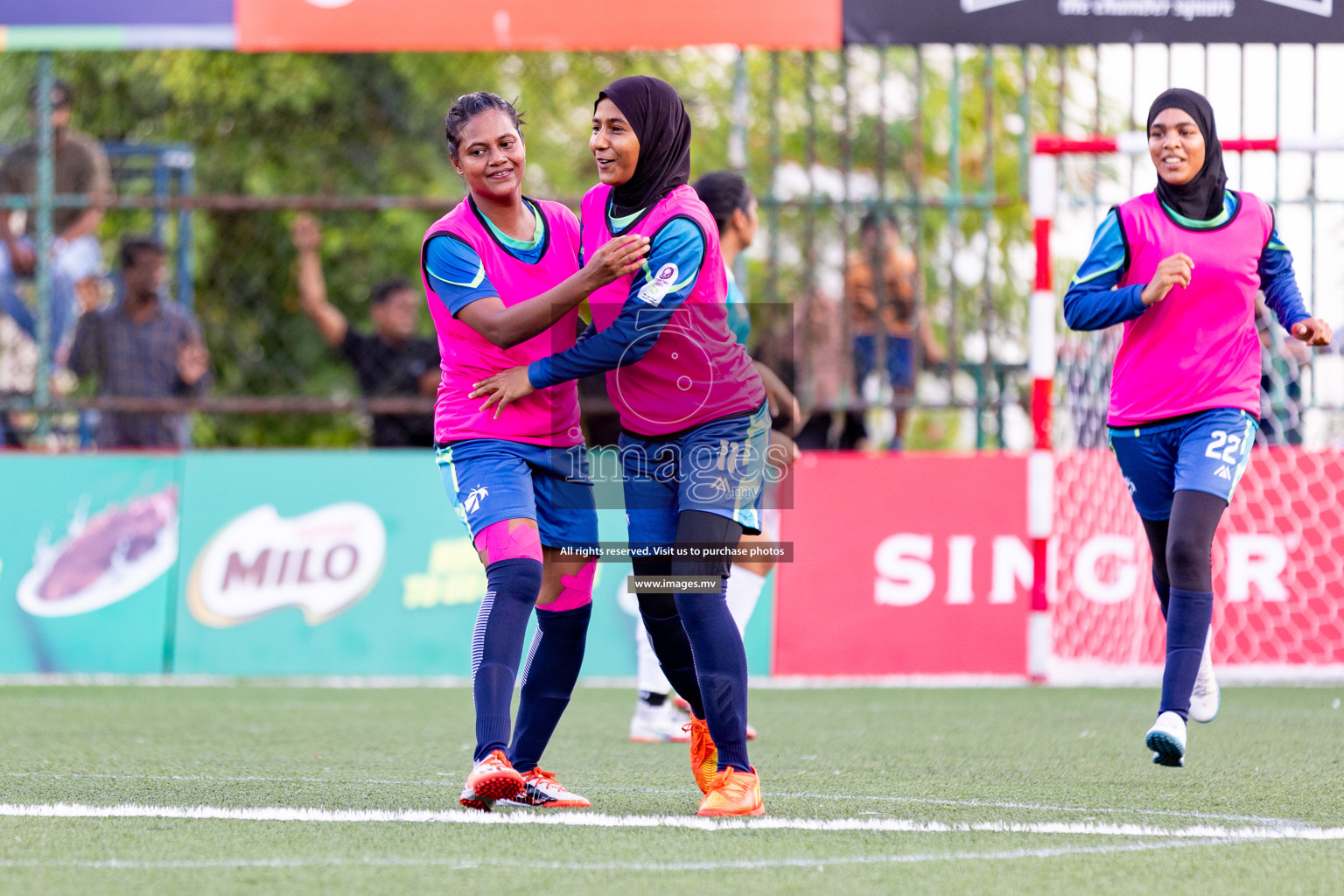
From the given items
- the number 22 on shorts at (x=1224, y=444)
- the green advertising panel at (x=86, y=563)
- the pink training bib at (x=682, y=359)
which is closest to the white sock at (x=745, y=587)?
the number 22 on shorts at (x=1224, y=444)

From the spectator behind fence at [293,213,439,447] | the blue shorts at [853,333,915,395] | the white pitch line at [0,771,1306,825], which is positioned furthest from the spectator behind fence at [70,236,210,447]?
the white pitch line at [0,771,1306,825]

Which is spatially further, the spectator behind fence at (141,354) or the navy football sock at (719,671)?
the spectator behind fence at (141,354)

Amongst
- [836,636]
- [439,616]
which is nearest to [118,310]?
[439,616]

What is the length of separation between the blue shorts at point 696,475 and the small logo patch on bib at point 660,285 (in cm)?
35

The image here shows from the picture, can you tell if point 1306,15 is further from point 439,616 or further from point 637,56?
point 637,56

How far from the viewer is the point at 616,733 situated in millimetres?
6387

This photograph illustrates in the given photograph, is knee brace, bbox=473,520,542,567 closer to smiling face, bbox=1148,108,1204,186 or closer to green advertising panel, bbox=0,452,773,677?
smiling face, bbox=1148,108,1204,186

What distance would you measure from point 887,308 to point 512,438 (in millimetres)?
5337

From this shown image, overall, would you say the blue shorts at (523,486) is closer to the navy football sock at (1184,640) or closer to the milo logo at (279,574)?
the navy football sock at (1184,640)

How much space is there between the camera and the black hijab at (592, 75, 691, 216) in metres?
4.12

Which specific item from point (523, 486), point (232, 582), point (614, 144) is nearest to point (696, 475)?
point (523, 486)

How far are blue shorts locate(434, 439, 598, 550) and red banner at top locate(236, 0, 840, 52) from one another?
4.52 metres

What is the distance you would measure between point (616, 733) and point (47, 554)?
12.2 feet

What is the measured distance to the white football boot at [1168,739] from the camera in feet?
16.0
